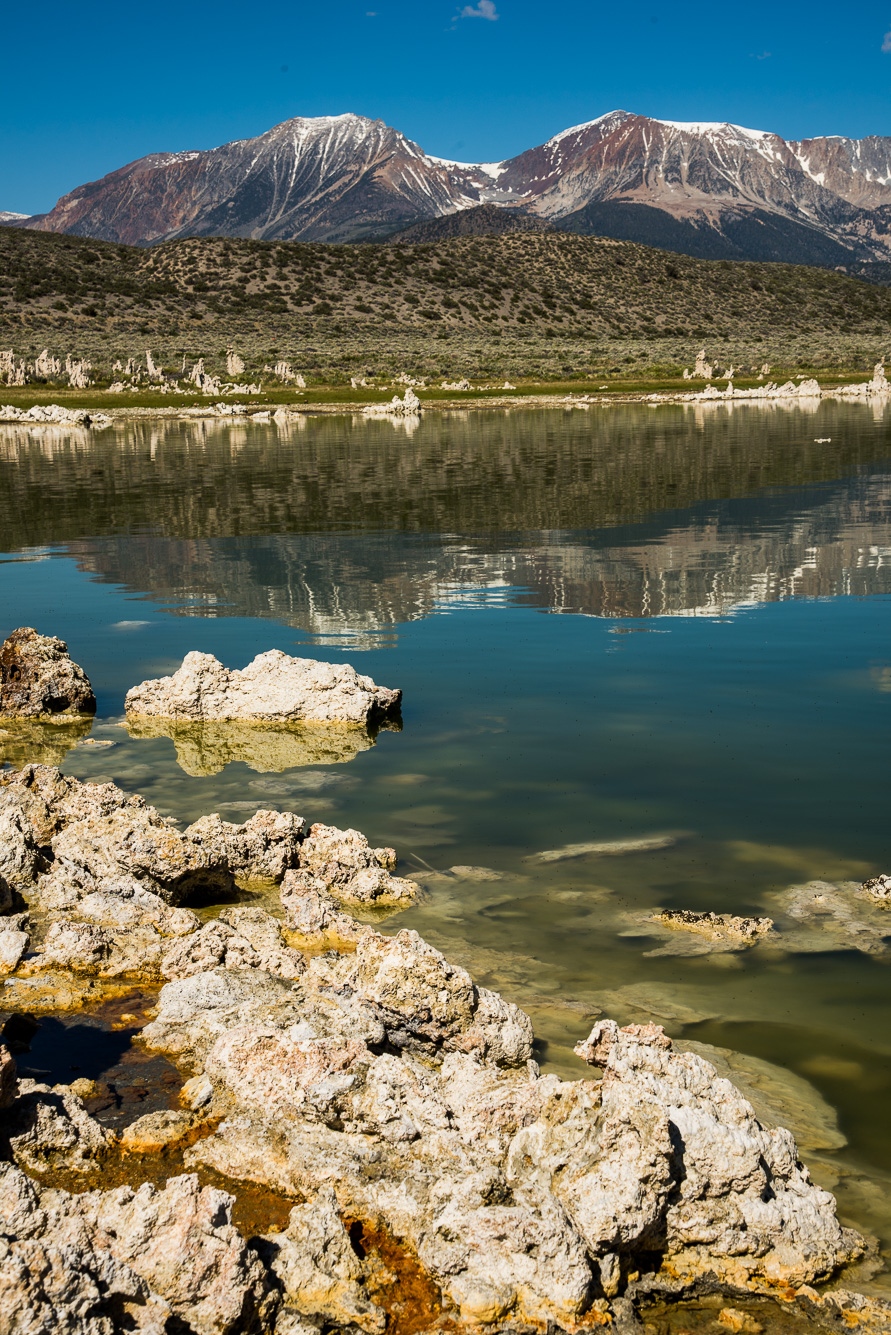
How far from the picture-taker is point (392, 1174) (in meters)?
5.05

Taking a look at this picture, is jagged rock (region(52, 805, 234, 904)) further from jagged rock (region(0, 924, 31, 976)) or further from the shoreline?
the shoreline

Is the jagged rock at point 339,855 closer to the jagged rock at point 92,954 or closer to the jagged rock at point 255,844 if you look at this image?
→ the jagged rock at point 255,844

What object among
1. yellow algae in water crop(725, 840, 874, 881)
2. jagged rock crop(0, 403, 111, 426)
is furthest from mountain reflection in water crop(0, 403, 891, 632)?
jagged rock crop(0, 403, 111, 426)

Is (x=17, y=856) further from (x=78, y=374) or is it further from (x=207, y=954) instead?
(x=78, y=374)

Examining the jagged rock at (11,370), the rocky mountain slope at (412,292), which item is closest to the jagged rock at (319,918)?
the jagged rock at (11,370)

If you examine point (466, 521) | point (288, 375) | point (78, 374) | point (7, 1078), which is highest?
point (78, 374)

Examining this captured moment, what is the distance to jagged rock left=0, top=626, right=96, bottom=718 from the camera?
45.3ft

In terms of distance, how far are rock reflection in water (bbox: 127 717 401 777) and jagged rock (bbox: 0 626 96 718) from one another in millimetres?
995

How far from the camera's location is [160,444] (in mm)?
55781

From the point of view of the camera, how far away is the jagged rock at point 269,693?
12.8 metres

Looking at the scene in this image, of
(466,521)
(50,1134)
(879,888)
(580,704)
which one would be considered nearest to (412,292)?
(466,521)

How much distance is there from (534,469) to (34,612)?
22.3m

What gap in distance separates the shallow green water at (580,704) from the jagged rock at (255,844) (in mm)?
950

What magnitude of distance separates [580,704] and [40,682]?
6.54 meters
